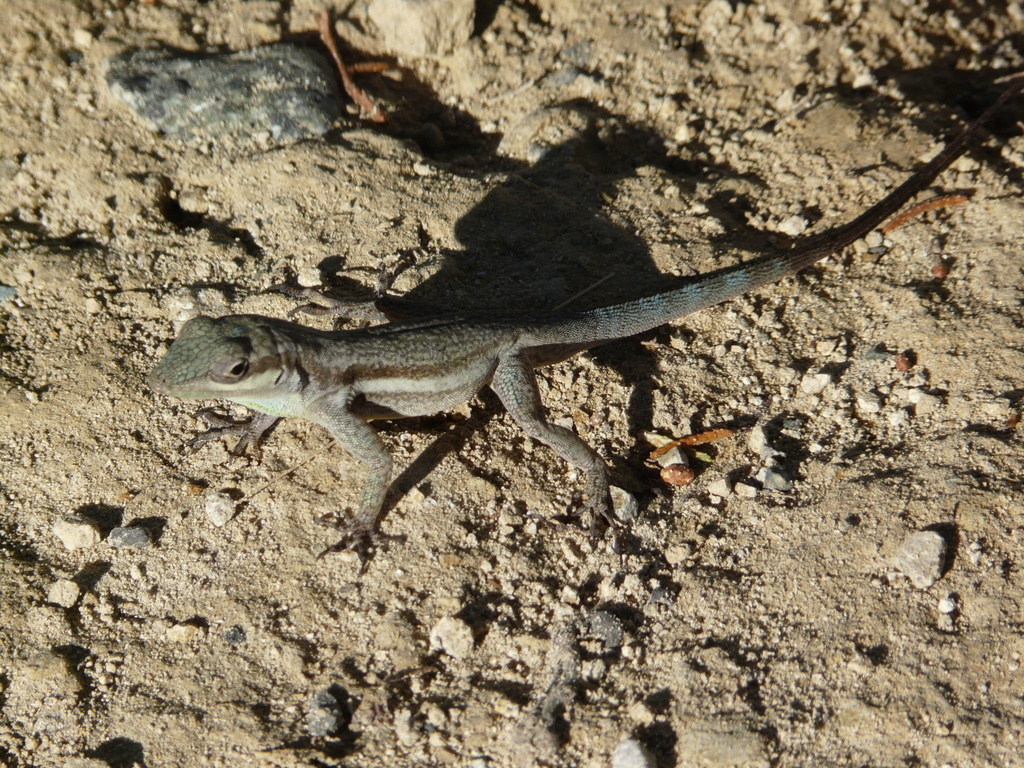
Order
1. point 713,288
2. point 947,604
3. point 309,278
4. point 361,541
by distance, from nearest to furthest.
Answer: point 947,604 → point 361,541 → point 713,288 → point 309,278

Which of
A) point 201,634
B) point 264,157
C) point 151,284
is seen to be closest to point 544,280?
point 264,157

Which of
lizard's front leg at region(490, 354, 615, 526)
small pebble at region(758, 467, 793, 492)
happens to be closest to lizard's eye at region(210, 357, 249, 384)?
lizard's front leg at region(490, 354, 615, 526)

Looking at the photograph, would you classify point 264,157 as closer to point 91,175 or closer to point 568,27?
point 91,175

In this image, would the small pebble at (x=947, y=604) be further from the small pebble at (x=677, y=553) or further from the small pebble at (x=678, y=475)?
the small pebble at (x=678, y=475)

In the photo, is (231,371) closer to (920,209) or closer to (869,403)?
(869,403)

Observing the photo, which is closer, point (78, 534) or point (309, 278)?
point (78, 534)

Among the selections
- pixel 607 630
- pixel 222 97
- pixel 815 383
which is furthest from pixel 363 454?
pixel 222 97
